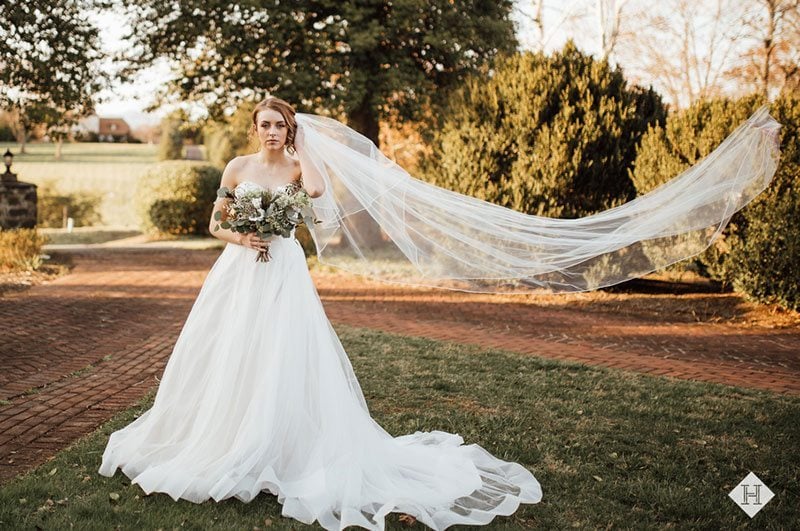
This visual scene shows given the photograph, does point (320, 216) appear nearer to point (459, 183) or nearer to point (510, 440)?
point (510, 440)

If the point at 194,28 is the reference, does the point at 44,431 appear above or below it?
below

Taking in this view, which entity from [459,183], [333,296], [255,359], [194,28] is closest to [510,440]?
[255,359]

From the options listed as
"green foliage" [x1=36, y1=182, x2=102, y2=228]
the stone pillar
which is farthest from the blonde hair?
"green foliage" [x1=36, y1=182, x2=102, y2=228]

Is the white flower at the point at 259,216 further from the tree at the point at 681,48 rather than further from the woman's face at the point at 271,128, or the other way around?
the tree at the point at 681,48

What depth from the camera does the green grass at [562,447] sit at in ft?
12.9

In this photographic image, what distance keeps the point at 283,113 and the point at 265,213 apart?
78 centimetres

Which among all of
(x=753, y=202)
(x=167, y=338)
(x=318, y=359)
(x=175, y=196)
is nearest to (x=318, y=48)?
(x=175, y=196)

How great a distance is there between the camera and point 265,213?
4.40 meters

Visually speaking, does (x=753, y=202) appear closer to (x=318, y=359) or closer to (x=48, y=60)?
(x=318, y=359)

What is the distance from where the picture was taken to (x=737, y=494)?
437cm

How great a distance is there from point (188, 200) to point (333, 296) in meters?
12.8

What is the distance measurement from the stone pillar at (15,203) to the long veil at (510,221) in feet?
44.1

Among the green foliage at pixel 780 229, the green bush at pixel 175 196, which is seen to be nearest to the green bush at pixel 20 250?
the green bush at pixel 175 196

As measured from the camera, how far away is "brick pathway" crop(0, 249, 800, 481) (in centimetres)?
590
